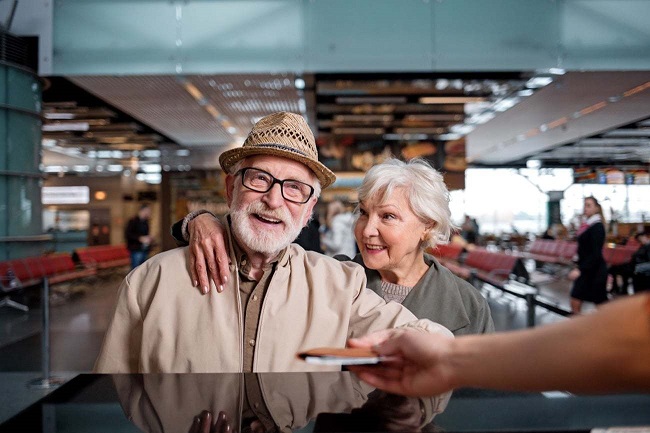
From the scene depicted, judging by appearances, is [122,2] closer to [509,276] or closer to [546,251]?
[509,276]

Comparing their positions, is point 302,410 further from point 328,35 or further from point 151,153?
point 151,153

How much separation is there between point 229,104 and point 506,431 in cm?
1159

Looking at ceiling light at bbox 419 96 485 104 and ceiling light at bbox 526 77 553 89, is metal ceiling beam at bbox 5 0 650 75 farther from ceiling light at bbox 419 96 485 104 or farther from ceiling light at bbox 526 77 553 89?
ceiling light at bbox 419 96 485 104

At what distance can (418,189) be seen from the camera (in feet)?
8.08

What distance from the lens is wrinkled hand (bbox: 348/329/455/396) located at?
Result: 0.80m

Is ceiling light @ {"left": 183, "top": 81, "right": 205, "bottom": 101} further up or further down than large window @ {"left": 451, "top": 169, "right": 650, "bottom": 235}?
further up

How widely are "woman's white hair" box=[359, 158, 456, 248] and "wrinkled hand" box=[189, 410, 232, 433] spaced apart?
160 cm

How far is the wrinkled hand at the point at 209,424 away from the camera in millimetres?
916

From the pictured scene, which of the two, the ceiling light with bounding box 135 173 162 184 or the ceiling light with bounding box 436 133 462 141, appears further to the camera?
the ceiling light with bounding box 135 173 162 184

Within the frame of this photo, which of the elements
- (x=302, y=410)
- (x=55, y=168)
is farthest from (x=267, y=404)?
(x=55, y=168)

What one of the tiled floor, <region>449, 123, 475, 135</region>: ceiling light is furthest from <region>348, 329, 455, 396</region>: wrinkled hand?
<region>449, 123, 475, 135</region>: ceiling light

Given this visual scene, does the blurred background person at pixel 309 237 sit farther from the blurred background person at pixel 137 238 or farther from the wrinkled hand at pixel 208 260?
the blurred background person at pixel 137 238

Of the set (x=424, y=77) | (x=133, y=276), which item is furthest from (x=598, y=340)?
(x=424, y=77)

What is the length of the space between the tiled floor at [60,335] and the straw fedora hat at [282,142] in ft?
7.08
